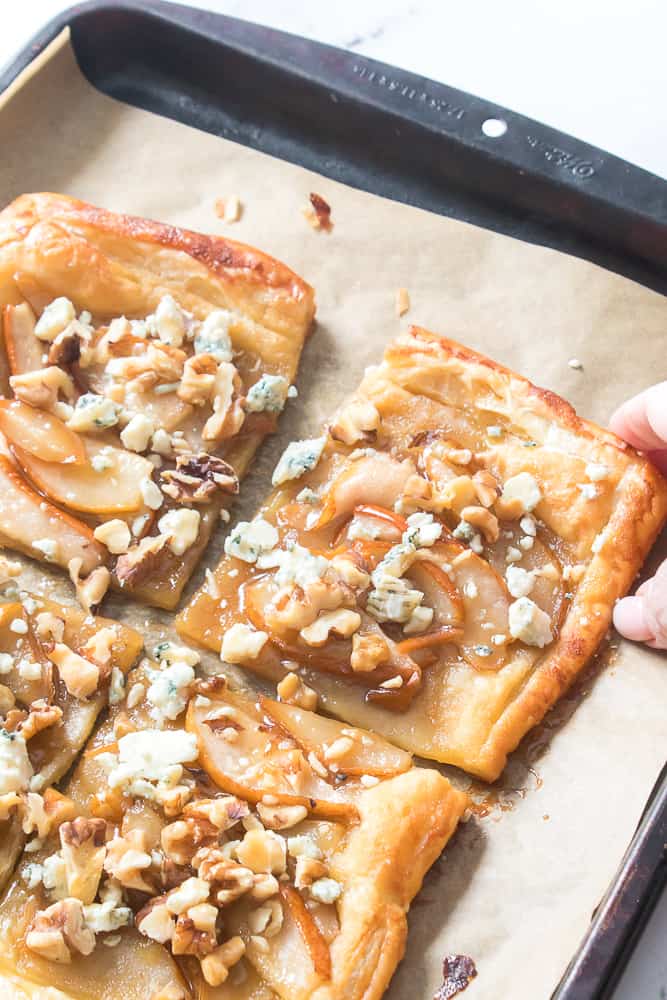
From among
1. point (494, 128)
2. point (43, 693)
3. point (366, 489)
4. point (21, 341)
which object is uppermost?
point (494, 128)

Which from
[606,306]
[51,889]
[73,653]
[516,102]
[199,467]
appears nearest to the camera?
[51,889]

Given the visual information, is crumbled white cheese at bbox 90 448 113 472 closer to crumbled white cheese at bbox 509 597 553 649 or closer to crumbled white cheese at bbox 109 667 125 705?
crumbled white cheese at bbox 109 667 125 705

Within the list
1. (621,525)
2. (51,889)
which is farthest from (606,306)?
(51,889)

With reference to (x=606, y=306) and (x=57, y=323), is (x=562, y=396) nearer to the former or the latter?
(x=606, y=306)

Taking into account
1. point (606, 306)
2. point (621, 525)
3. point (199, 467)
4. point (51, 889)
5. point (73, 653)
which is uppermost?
point (606, 306)

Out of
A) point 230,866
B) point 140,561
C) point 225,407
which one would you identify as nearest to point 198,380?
point 225,407

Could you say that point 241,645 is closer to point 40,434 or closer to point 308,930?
point 308,930

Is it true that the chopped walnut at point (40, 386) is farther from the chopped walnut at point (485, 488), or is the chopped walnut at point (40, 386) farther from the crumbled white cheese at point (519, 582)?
the crumbled white cheese at point (519, 582)

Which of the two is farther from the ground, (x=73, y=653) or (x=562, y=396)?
(x=562, y=396)
